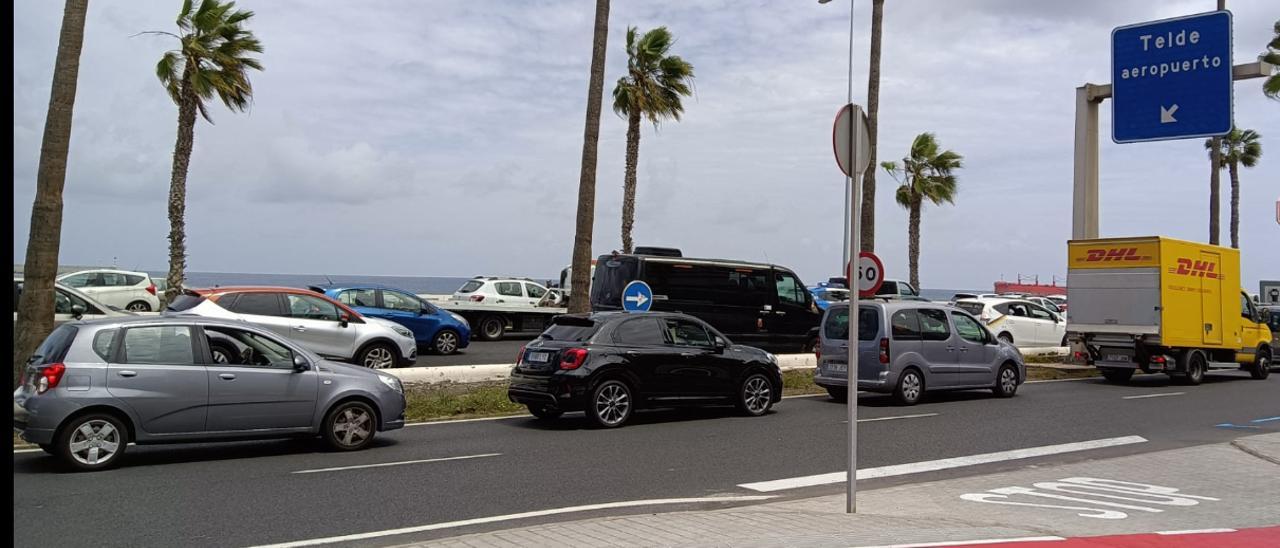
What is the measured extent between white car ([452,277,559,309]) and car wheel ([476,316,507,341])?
45cm

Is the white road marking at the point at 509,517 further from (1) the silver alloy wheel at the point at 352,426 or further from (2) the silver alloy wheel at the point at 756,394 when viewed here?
(2) the silver alloy wheel at the point at 756,394

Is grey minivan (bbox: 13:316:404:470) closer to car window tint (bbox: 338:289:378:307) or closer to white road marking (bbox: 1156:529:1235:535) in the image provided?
white road marking (bbox: 1156:529:1235:535)

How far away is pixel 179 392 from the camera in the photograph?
35.1 feet

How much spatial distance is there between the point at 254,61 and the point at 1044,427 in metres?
22.1

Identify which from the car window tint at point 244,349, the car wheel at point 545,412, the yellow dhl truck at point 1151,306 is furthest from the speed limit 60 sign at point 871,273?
the yellow dhl truck at point 1151,306

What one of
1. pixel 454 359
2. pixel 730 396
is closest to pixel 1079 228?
pixel 730 396

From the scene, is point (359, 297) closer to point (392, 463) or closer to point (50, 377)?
point (392, 463)

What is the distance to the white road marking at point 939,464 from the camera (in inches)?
403

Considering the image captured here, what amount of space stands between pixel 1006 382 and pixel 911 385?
7.99 feet

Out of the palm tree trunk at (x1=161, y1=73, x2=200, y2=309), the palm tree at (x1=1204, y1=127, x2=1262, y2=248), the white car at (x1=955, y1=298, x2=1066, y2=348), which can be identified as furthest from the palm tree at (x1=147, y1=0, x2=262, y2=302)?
the palm tree at (x1=1204, y1=127, x2=1262, y2=248)

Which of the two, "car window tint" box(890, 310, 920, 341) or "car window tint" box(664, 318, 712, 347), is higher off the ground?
A: "car window tint" box(890, 310, 920, 341)

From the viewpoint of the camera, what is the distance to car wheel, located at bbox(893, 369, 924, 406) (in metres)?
17.4

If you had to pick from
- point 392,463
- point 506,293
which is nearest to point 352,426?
point 392,463

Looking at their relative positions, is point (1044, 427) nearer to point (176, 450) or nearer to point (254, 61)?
point (176, 450)
